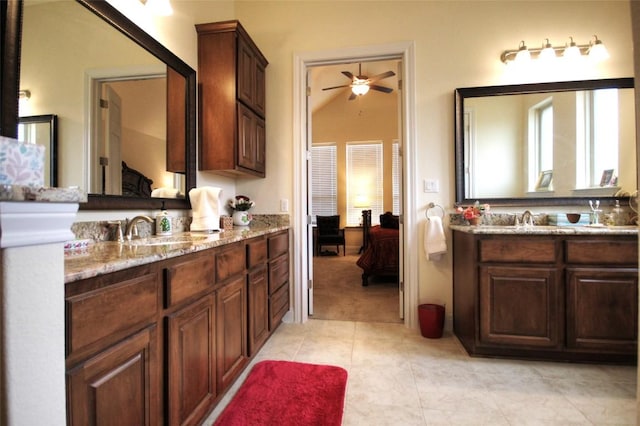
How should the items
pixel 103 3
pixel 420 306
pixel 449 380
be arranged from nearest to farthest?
pixel 103 3 → pixel 449 380 → pixel 420 306

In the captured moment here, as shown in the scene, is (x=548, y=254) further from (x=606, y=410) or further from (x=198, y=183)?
(x=198, y=183)

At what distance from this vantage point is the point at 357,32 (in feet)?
8.43

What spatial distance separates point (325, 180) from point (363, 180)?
2.96ft

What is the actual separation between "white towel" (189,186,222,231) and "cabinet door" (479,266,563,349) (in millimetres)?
1902

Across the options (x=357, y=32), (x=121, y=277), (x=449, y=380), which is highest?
(x=357, y=32)

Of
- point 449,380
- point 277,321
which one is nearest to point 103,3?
point 277,321

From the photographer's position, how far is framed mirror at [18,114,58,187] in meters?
1.09

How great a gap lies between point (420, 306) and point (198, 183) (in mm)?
2076

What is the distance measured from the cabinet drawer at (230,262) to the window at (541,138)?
241 cm

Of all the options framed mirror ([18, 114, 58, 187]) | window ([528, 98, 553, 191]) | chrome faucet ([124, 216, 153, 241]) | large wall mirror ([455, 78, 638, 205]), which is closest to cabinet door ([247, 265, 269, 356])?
chrome faucet ([124, 216, 153, 241])

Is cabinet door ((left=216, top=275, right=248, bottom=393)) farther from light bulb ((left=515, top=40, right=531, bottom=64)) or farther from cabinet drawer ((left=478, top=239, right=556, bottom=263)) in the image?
light bulb ((left=515, top=40, right=531, bottom=64))

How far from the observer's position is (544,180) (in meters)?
2.38

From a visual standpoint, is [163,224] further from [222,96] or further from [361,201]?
[361,201]

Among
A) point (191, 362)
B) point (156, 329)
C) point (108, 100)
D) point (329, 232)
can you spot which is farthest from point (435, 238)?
point (329, 232)
